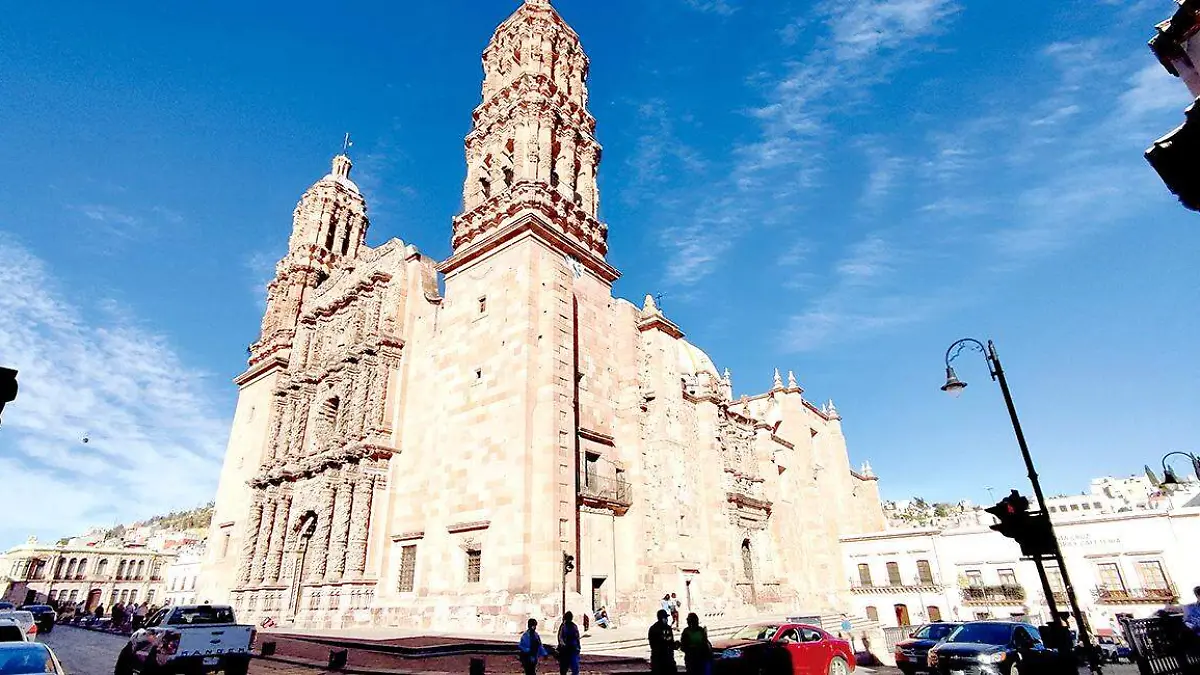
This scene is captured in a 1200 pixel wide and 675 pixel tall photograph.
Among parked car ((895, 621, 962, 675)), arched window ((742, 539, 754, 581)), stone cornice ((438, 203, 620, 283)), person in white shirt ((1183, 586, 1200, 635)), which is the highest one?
stone cornice ((438, 203, 620, 283))

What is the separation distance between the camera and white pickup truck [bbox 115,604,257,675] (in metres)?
10.2

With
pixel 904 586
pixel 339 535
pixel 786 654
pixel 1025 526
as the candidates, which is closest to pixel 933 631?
pixel 786 654

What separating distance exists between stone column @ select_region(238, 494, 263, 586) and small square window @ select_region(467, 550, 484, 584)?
1471cm

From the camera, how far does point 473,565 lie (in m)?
17.8

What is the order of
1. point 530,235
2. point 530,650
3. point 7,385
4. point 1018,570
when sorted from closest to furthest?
point 7,385, point 530,650, point 530,235, point 1018,570

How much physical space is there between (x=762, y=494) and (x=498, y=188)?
72.6 ft

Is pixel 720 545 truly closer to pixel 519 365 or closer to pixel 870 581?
pixel 519 365

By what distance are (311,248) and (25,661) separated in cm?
3181

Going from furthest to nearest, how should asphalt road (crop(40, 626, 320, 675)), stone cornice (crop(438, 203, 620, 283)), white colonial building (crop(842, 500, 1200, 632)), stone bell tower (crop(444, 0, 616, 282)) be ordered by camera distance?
white colonial building (crop(842, 500, 1200, 632)) < stone bell tower (crop(444, 0, 616, 282)) < stone cornice (crop(438, 203, 620, 283)) < asphalt road (crop(40, 626, 320, 675))

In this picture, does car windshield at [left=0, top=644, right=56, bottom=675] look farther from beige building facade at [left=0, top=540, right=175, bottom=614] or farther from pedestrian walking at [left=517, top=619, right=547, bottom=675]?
beige building facade at [left=0, top=540, right=175, bottom=614]

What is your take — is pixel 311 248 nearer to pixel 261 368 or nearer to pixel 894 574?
pixel 261 368

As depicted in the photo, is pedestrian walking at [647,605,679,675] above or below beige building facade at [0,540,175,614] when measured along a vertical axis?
below

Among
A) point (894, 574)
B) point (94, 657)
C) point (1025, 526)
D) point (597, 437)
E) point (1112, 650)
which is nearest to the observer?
point (1025, 526)

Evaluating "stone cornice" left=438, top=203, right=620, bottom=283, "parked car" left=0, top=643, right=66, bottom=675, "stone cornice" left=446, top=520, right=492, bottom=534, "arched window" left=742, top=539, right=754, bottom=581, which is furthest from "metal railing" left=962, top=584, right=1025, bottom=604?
"parked car" left=0, top=643, right=66, bottom=675
